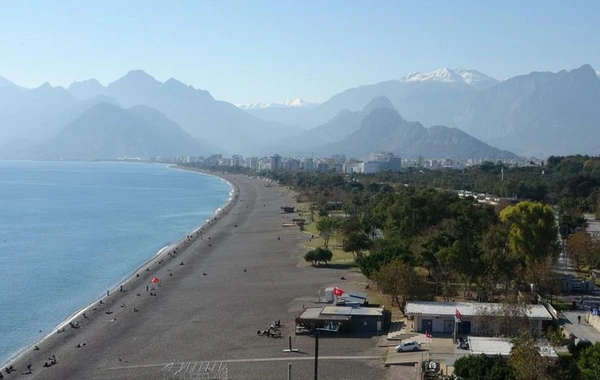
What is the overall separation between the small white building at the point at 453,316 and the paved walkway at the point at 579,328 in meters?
0.75

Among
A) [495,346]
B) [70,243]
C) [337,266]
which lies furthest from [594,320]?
[70,243]

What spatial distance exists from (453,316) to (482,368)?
6827 mm

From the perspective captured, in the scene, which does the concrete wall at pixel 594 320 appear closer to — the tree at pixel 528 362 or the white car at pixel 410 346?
the white car at pixel 410 346

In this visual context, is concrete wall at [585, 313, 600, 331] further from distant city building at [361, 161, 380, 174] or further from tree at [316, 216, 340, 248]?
distant city building at [361, 161, 380, 174]

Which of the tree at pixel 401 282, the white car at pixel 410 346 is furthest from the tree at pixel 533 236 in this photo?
the white car at pixel 410 346

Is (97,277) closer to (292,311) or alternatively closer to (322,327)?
(292,311)

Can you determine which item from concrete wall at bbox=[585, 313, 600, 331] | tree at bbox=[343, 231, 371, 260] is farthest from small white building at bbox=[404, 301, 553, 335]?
tree at bbox=[343, 231, 371, 260]

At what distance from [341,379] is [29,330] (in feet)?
49.7

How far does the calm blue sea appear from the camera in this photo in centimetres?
3128

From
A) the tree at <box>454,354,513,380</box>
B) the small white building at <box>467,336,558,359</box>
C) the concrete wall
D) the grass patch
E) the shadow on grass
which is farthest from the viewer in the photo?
the shadow on grass

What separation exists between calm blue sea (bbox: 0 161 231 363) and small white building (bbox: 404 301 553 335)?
14.7m

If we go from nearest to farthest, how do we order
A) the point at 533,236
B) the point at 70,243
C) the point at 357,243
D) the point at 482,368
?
the point at 482,368 → the point at 533,236 → the point at 357,243 → the point at 70,243

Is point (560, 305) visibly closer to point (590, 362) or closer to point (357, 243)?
point (590, 362)

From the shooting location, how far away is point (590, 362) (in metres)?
15.8
